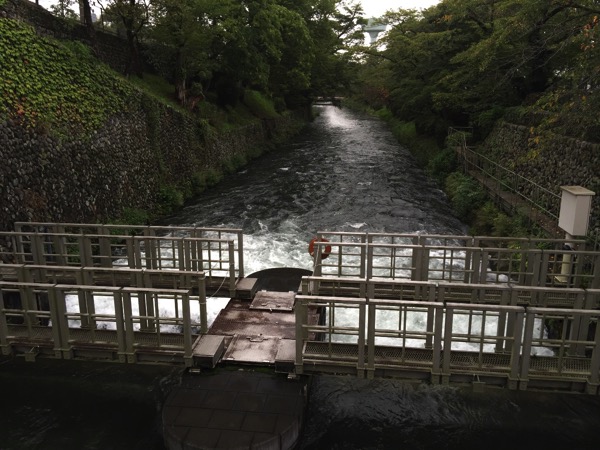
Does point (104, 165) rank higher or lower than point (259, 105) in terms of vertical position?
lower

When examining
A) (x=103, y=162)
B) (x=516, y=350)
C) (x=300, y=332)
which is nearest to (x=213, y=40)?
(x=103, y=162)

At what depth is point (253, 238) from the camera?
1947cm

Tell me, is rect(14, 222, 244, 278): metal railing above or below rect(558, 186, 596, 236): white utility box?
below

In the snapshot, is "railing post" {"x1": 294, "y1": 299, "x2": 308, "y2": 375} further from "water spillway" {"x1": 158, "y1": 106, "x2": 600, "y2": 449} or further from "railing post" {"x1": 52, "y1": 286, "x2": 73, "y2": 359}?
"railing post" {"x1": 52, "y1": 286, "x2": 73, "y2": 359}

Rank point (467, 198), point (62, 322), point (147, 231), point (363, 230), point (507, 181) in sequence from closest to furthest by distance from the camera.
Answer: point (62, 322) → point (147, 231) → point (363, 230) → point (507, 181) → point (467, 198)

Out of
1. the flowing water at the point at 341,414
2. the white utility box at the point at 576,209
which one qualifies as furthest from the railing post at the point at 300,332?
the white utility box at the point at 576,209

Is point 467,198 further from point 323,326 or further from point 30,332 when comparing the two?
point 30,332

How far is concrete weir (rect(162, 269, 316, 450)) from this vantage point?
7.10m

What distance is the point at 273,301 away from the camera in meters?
10.6

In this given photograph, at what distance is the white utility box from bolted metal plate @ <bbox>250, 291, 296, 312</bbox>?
19.7 ft

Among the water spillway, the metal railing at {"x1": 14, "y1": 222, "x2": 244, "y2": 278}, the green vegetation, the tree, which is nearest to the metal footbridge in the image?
the metal railing at {"x1": 14, "y1": 222, "x2": 244, "y2": 278}

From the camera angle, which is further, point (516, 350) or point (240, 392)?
point (240, 392)

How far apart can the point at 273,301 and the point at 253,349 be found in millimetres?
1941

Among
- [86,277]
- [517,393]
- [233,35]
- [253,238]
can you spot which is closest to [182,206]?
[253,238]
